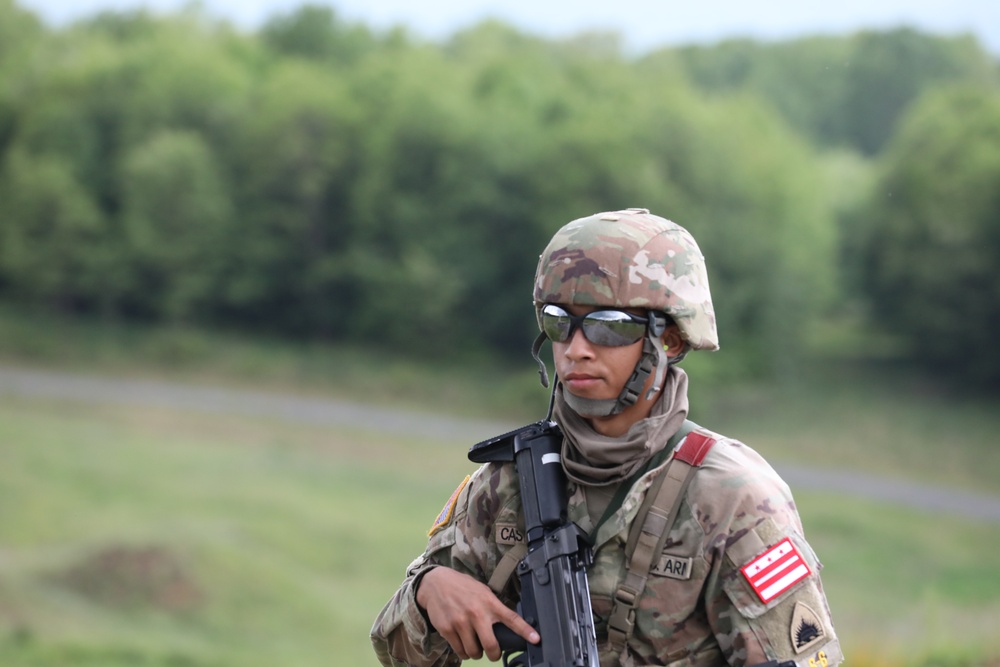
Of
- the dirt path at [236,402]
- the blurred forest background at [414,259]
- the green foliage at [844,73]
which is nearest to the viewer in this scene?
the blurred forest background at [414,259]

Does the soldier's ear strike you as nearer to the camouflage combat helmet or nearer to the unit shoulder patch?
the camouflage combat helmet

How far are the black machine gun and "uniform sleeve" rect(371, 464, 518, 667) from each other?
0.40 ft

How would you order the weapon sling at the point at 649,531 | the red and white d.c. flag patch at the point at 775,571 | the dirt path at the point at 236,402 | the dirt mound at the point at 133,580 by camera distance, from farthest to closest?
the dirt path at the point at 236,402, the dirt mound at the point at 133,580, the weapon sling at the point at 649,531, the red and white d.c. flag patch at the point at 775,571

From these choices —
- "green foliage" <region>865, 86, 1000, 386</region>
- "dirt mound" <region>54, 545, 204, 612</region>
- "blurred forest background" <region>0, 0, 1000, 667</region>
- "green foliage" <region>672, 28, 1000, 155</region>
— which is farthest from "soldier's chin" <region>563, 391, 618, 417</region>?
"green foliage" <region>672, 28, 1000, 155</region>

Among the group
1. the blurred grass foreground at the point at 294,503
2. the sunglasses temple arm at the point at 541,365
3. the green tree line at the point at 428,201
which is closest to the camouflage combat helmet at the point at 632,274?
the sunglasses temple arm at the point at 541,365

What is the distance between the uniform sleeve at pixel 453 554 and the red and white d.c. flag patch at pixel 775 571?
2.01ft

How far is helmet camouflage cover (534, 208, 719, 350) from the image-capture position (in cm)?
270

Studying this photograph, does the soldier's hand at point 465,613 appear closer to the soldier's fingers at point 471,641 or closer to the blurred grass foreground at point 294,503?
the soldier's fingers at point 471,641

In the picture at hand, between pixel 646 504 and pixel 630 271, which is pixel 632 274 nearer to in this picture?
pixel 630 271

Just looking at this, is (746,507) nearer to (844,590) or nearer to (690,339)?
(690,339)

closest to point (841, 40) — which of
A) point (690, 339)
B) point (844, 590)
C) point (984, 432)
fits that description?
point (984, 432)

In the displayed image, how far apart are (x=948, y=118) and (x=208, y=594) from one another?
27.5m

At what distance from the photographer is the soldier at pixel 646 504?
2.55 m

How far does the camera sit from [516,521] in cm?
290
